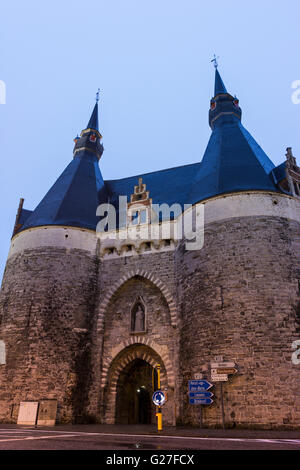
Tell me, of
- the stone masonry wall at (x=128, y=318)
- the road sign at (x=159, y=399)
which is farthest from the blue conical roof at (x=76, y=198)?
the road sign at (x=159, y=399)

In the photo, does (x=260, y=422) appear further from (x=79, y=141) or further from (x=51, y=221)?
(x=79, y=141)

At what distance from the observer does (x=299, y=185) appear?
14.9 meters

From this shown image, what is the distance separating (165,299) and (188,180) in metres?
7.19

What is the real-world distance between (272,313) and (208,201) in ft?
16.5

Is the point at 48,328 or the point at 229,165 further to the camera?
the point at 229,165

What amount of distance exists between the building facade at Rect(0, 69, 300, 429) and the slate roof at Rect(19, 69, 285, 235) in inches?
3.9

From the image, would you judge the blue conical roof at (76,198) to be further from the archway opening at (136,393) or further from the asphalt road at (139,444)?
the asphalt road at (139,444)

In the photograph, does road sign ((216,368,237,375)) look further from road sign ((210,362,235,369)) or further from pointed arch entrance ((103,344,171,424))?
pointed arch entrance ((103,344,171,424))

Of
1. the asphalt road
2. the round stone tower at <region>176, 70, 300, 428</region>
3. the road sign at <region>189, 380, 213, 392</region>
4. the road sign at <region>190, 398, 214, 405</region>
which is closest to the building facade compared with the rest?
the round stone tower at <region>176, 70, 300, 428</region>

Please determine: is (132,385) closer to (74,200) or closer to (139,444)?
(74,200)

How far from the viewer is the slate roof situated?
14.8 metres

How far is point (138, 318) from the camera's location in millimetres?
15305

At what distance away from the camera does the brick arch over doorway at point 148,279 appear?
14.4 meters

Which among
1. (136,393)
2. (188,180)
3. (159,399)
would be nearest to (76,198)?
(188,180)
